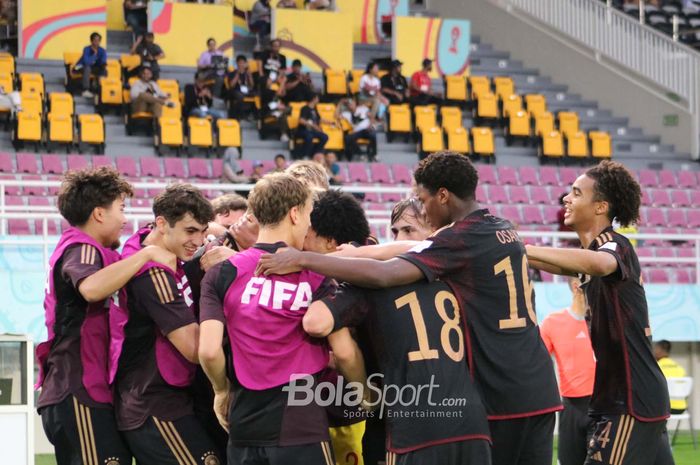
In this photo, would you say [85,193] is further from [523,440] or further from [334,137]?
[334,137]

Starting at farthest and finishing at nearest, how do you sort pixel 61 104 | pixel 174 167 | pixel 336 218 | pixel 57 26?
pixel 57 26, pixel 61 104, pixel 174 167, pixel 336 218

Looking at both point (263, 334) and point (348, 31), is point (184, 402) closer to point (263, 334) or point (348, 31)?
point (263, 334)

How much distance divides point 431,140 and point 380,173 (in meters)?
1.76

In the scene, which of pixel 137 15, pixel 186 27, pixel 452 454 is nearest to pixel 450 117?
pixel 186 27

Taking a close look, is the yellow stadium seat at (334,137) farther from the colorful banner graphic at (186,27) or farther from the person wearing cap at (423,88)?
the colorful banner graphic at (186,27)

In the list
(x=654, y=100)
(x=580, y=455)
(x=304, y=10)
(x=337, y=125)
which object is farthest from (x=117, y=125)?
(x=580, y=455)

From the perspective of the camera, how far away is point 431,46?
23.9 metres

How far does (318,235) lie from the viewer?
16.5ft

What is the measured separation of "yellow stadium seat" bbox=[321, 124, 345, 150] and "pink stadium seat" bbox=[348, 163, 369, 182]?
799mm

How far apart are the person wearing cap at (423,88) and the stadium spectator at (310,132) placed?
3.04 m

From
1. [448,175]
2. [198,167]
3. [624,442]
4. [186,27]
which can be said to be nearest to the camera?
[448,175]

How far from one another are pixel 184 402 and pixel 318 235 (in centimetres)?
99

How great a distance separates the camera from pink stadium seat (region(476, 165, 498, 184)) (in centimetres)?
1969

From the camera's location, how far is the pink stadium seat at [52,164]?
17.0m
